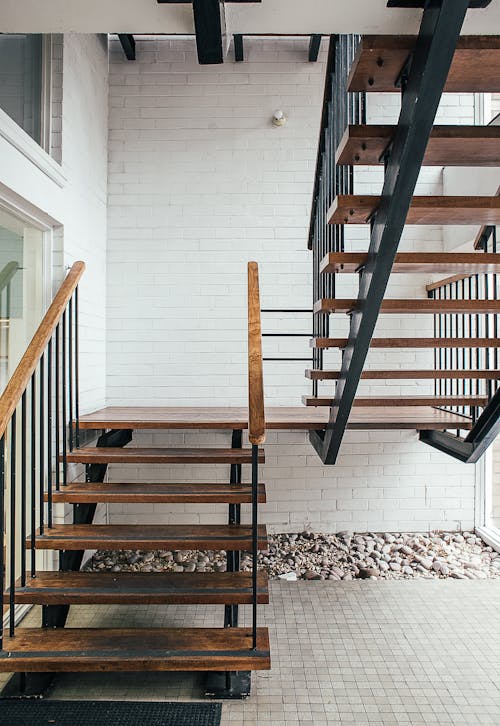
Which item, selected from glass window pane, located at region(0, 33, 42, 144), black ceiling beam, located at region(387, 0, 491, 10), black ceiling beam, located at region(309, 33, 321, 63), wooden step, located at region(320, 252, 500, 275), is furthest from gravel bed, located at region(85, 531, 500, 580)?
black ceiling beam, located at region(309, 33, 321, 63)

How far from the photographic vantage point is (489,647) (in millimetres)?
2877

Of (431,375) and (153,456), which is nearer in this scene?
(431,375)

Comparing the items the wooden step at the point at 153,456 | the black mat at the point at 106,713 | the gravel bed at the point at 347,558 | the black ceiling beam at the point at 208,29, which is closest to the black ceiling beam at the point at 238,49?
the black ceiling beam at the point at 208,29

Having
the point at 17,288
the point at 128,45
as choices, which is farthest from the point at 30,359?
the point at 128,45

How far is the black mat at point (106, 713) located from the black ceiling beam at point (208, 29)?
2.43 metres

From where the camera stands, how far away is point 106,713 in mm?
2305

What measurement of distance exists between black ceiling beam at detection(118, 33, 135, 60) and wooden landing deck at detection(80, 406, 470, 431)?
2.75 meters

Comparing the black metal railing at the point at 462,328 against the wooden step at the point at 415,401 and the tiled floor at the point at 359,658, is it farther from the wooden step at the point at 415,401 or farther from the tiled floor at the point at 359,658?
the tiled floor at the point at 359,658

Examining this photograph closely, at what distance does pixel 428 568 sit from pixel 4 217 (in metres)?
3.37

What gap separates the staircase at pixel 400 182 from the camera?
1.78 m

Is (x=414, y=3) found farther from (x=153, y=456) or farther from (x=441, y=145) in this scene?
(x=153, y=456)

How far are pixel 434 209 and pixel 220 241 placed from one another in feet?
8.86

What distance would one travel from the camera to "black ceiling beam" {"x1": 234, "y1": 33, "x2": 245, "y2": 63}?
439cm

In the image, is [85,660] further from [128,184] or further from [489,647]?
[128,184]
